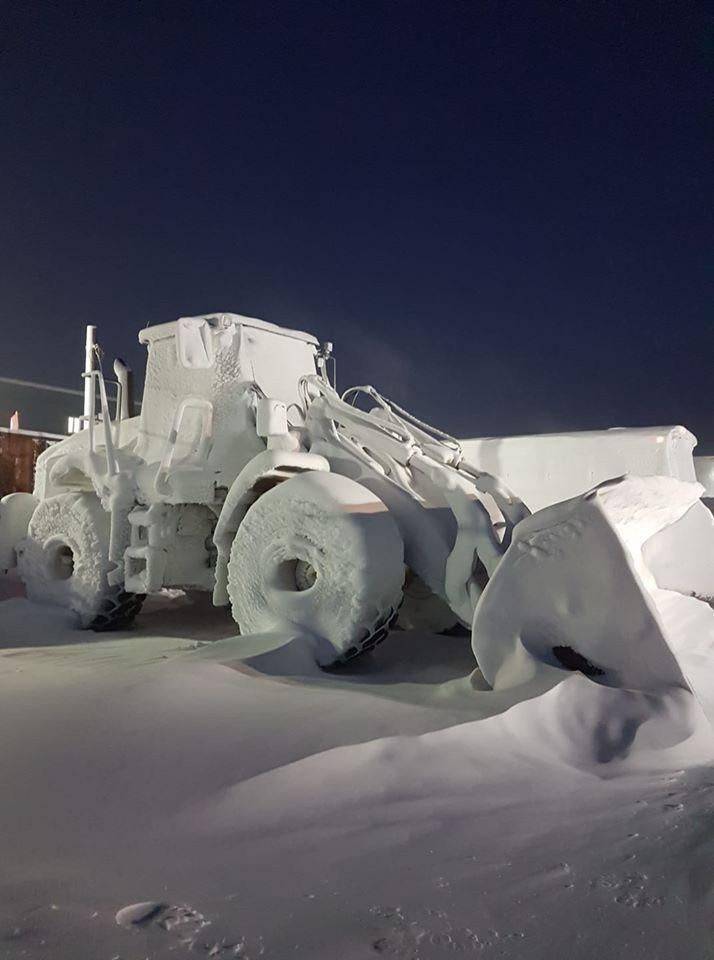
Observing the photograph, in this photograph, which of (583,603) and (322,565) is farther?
(322,565)

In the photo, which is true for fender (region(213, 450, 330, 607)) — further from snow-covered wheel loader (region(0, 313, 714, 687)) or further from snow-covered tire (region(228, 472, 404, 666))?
snow-covered tire (region(228, 472, 404, 666))

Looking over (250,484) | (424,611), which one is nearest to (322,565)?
(250,484)

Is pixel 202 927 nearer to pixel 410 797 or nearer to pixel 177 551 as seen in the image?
pixel 410 797

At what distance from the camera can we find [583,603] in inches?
128

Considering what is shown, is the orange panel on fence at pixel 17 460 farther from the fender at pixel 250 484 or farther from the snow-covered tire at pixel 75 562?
the fender at pixel 250 484

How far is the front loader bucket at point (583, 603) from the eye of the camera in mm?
3104

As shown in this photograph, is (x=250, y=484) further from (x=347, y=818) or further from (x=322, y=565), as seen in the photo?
(x=347, y=818)

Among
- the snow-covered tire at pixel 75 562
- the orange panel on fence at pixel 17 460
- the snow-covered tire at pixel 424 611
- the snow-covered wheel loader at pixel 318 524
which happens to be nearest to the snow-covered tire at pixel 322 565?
the snow-covered wheel loader at pixel 318 524

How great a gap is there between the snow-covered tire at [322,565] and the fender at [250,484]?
158 millimetres

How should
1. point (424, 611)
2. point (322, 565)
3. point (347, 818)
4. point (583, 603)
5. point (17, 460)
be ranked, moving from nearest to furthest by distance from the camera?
point (347, 818), point (583, 603), point (322, 565), point (424, 611), point (17, 460)

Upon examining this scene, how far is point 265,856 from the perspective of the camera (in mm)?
2068

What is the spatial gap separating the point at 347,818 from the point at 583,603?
4.63 ft

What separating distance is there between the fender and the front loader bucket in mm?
1773

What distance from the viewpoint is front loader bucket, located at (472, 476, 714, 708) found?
122 inches
